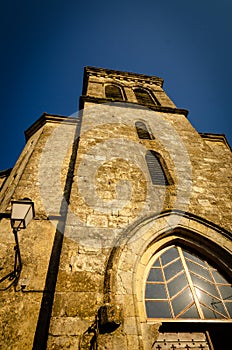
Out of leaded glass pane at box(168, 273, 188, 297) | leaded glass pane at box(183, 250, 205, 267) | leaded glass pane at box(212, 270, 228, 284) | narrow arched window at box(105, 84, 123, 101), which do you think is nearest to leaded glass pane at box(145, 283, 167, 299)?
leaded glass pane at box(168, 273, 188, 297)

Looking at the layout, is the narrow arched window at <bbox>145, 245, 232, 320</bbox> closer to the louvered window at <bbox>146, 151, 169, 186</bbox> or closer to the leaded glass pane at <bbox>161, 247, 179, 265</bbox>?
the leaded glass pane at <bbox>161, 247, 179, 265</bbox>

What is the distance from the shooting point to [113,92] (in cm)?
1224

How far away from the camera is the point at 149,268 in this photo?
3887 mm

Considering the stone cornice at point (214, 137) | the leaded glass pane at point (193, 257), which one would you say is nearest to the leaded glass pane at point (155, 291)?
the leaded glass pane at point (193, 257)

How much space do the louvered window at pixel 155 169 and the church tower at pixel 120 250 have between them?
3 centimetres

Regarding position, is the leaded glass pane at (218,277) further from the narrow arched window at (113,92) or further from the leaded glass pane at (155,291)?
the narrow arched window at (113,92)

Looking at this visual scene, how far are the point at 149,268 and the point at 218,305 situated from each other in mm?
1273

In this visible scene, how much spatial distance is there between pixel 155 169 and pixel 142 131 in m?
2.20

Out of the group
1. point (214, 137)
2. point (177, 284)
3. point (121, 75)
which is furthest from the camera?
point (121, 75)

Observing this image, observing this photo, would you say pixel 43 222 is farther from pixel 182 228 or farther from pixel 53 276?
pixel 182 228

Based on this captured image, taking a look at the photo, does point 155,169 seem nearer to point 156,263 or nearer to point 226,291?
point 156,263

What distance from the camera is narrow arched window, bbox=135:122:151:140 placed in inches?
293

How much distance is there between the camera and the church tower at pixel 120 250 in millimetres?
2959

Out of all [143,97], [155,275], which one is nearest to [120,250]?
[155,275]
